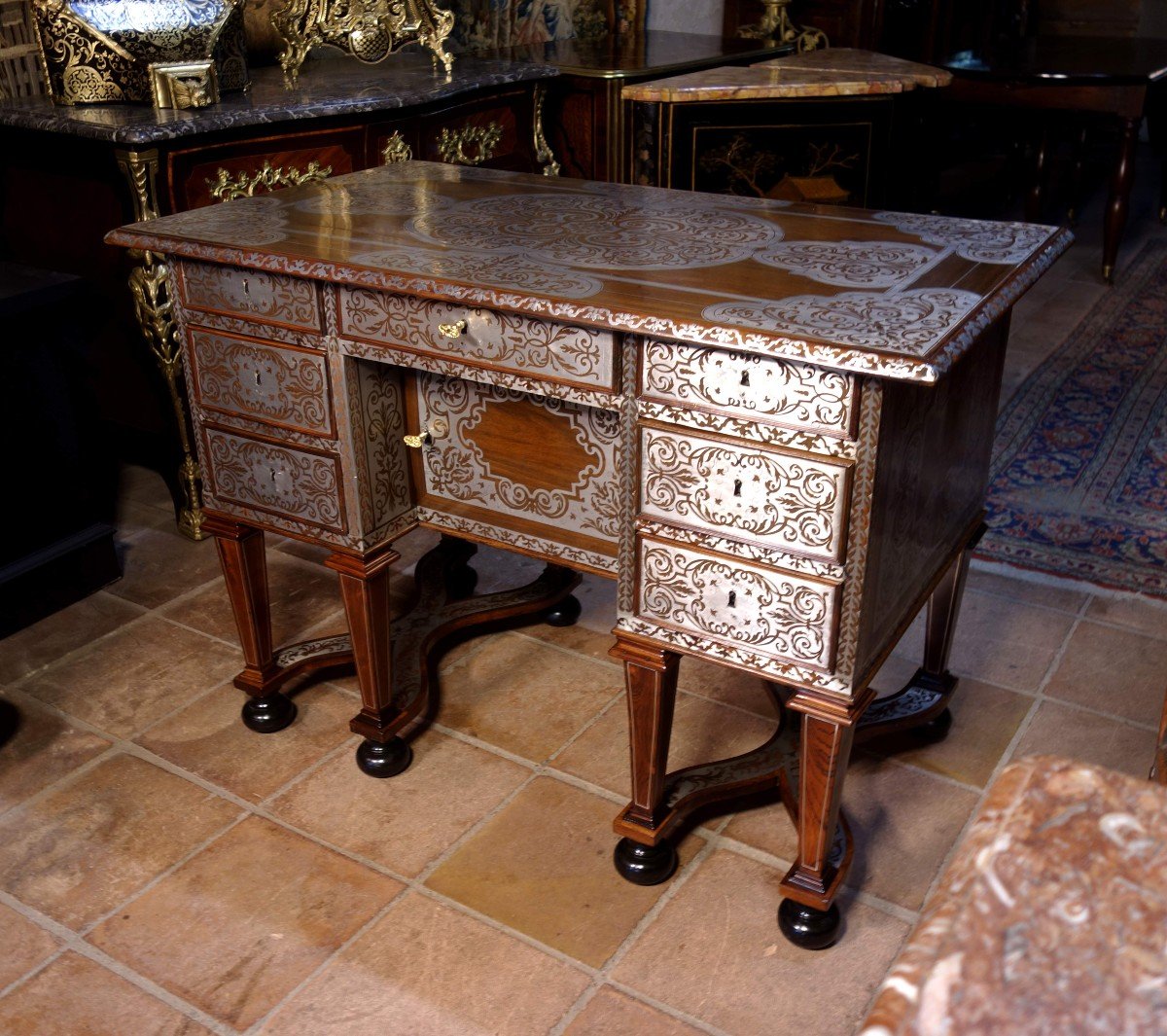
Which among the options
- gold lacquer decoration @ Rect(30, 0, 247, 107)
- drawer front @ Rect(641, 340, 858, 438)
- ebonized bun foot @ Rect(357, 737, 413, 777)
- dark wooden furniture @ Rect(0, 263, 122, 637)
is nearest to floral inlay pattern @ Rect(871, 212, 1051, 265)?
drawer front @ Rect(641, 340, 858, 438)

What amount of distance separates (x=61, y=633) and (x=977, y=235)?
2.28 meters

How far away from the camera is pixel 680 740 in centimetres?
253

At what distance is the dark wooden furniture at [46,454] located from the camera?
2.90 m

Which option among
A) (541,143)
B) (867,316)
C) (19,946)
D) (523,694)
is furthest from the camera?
(541,143)

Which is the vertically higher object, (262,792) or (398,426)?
(398,426)

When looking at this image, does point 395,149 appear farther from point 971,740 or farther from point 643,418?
point 971,740

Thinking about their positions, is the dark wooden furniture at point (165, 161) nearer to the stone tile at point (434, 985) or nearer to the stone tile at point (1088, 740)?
the stone tile at point (434, 985)

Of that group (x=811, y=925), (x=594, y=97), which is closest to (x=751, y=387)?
(x=811, y=925)

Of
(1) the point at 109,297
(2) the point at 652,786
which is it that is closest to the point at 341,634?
(2) the point at 652,786

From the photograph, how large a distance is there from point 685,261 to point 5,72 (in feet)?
7.72

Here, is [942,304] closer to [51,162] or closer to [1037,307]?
[51,162]

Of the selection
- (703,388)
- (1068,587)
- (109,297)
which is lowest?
(1068,587)

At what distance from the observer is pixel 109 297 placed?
3.22 m

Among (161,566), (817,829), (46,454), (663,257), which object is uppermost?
(663,257)
